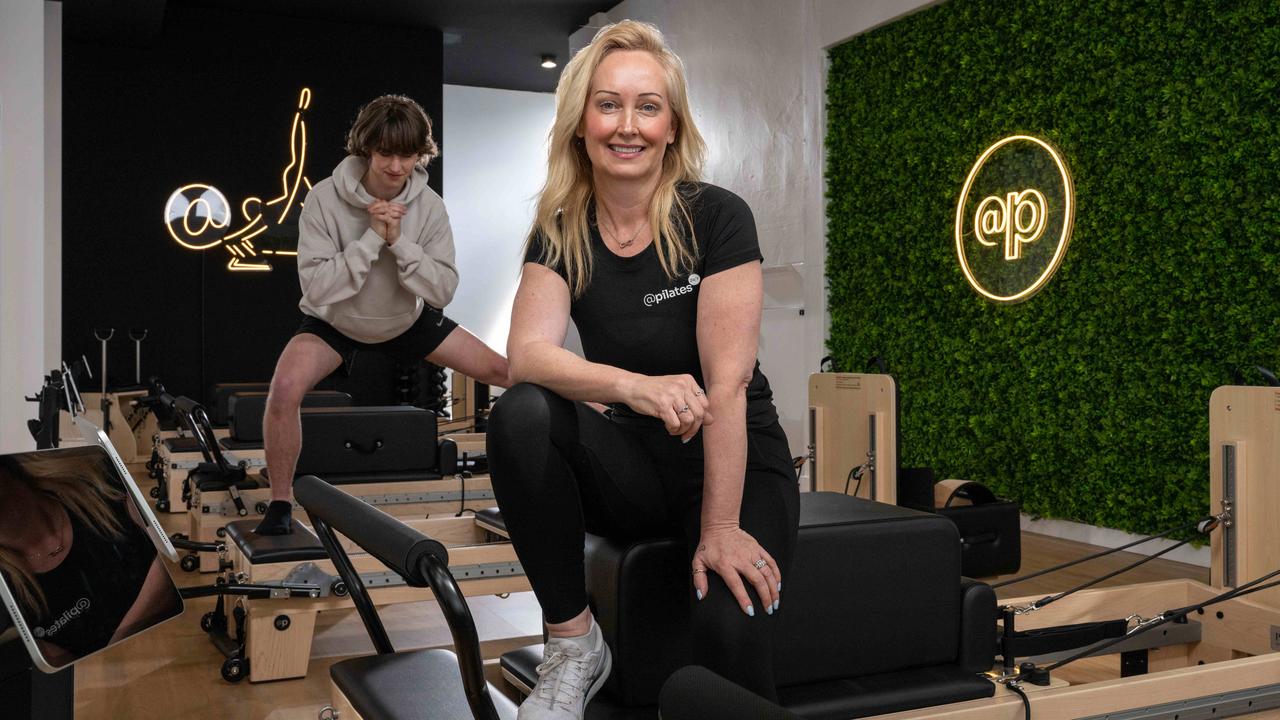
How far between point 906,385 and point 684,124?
15.4ft

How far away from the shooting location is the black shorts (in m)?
3.04

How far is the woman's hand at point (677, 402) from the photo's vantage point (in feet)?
4.15

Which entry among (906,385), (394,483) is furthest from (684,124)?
(906,385)

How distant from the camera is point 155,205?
8641mm

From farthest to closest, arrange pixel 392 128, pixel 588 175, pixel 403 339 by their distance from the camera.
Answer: pixel 403 339
pixel 392 128
pixel 588 175

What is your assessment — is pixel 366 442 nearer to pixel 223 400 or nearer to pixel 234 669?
pixel 234 669

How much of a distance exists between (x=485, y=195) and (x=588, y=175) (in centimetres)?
1045

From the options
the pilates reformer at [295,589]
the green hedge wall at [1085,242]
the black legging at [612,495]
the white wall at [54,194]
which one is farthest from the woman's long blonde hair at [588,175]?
the white wall at [54,194]

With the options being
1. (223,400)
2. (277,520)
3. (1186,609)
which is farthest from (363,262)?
(223,400)

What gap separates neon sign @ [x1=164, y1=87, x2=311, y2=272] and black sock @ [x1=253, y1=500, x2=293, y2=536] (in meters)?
6.41

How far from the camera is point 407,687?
1.39 m

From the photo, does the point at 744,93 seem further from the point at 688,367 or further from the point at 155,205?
the point at 688,367

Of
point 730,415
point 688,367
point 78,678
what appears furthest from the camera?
point 78,678

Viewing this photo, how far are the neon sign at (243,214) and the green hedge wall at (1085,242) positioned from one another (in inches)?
198
